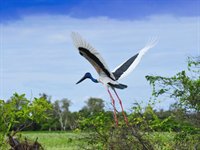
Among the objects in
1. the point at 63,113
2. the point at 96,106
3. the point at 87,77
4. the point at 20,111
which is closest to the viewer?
the point at 20,111

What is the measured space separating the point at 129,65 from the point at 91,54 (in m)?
1.19

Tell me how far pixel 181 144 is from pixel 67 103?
24715 mm

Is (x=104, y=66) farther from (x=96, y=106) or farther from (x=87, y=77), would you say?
(x=96, y=106)

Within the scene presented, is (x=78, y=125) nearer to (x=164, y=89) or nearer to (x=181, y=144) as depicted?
(x=164, y=89)

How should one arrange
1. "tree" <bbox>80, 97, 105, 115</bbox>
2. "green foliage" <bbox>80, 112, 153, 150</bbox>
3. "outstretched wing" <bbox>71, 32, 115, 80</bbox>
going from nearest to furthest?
1. "green foliage" <bbox>80, 112, 153, 150</bbox>
2. "outstretched wing" <bbox>71, 32, 115, 80</bbox>
3. "tree" <bbox>80, 97, 105, 115</bbox>

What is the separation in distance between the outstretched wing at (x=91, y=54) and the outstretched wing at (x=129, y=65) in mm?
292

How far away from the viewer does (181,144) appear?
8.20m

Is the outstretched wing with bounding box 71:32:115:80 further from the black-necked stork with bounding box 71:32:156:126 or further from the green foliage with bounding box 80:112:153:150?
the green foliage with bounding box 80:112:153:150

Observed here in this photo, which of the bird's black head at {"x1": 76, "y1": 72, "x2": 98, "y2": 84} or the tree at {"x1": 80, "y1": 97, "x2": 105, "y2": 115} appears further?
the tree at {"x1": 80, "y1": 97, "x2": 105, "y2": 115}

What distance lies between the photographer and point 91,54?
8.62 m

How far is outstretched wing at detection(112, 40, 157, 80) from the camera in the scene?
9320mm

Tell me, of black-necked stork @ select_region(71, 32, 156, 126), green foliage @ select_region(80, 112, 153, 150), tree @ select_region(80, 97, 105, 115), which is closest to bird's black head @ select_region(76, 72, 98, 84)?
black-necked stork @ select_region(71, 32, 156, 126)

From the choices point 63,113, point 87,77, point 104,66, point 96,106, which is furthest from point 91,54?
point 63,113

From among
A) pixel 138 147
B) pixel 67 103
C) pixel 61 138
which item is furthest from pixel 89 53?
pixel 67 103
